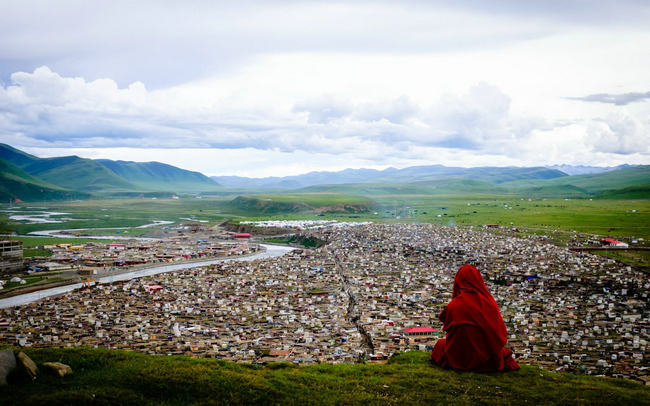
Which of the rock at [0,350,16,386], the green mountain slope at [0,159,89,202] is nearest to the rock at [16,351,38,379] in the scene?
the rock at [0,350,16,386]

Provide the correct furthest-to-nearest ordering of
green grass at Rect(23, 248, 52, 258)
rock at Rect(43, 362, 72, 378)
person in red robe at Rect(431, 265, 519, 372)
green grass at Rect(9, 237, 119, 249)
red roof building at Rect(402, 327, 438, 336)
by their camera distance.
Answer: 1. green grass at Rect(9, 237, 119, 249)
2. green grass at Rect(23, 248, 52, 258)
3. red roof building at Rect(402, 327, 438, 336)
4. person in red robe at Rect(431, 265, 519, 372)
5. rock at Rect(43, 362, 72, 378)

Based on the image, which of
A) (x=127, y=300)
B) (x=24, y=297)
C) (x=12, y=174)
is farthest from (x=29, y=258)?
(x=12, y=174)

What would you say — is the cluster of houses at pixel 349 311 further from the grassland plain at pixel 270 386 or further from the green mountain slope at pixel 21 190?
the green mountain slope at pixel 21 190

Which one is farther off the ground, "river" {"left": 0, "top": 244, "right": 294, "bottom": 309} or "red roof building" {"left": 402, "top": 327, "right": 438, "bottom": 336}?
"red roof building" {"left": 402, "top": 327, "right": 438, "bottom": 336}

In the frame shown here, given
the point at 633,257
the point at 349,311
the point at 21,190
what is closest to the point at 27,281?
the point at 349,311

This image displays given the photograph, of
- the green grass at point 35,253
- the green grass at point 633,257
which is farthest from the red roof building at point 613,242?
the green grass at point 35,253

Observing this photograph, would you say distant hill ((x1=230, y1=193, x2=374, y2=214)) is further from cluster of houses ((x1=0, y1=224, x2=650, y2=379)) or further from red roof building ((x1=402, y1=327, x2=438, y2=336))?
red roof building ((x1=402, y1=327, x2=438, y2=336))

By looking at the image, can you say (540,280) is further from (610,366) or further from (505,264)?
(610,366)
